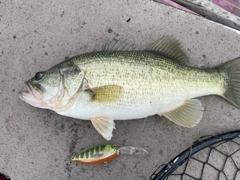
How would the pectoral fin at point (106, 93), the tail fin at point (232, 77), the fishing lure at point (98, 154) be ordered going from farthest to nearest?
the tail fin at point (232, 77)
the fishing lure at point (98, 154)
the pectoral fin at point (106, 93)

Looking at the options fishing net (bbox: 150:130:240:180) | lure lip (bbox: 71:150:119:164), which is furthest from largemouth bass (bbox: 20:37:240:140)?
fishing net (bbox: 150:130:240:180)

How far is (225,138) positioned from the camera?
1995 mm

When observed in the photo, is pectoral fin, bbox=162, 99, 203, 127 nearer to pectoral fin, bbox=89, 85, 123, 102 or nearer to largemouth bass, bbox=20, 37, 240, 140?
→ largemouth bass, bbox=20, 37, 240, 140

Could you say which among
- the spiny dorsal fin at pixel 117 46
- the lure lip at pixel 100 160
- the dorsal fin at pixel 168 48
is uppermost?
the spiny dorsal fin at pixel 117 46

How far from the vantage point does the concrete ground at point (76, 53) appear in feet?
6.60

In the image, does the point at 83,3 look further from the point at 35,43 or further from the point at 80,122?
the point at 80,122

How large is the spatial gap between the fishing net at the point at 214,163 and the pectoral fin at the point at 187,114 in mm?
177

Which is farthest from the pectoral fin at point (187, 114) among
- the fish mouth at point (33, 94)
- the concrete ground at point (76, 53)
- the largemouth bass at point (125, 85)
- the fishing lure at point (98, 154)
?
the fish mouth at point (33, 94)

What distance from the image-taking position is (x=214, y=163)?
2.08 metres

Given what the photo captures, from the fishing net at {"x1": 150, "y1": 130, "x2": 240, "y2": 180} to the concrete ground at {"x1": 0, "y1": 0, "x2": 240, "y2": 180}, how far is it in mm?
96

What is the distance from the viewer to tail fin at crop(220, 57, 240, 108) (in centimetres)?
196

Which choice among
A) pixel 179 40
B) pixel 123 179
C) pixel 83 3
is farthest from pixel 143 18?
pixel 123 179

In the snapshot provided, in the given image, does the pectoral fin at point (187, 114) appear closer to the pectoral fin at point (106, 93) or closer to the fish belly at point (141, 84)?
the fish belly at point (141, 84)

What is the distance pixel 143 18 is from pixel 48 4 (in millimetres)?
708
